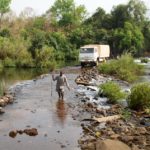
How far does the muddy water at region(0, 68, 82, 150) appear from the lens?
43.1ft

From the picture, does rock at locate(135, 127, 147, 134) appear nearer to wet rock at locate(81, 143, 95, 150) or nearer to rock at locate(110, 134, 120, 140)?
rock at locate(110, 134, 120, 140)

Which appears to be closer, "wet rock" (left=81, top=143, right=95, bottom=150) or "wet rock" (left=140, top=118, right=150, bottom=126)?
"wet rock" (left=81, top=143, right=95, bottom=150)

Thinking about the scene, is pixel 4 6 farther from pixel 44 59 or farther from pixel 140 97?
pixel 140 97

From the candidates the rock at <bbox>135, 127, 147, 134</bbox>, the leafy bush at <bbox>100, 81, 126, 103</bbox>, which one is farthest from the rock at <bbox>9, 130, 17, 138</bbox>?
the leafy bush at <bbox>100, 81, 126, 103</bbox>

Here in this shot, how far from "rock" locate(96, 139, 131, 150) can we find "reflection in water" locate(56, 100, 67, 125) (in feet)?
12.6

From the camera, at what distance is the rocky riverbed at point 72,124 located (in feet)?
43.0

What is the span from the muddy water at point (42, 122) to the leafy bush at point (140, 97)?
3.15 meters

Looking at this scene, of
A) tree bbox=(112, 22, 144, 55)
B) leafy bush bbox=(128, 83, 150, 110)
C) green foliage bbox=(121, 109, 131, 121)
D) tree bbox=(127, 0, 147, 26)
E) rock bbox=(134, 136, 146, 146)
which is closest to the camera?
rock bbox=(134, 136, 146, 146)

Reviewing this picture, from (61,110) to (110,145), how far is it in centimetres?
667

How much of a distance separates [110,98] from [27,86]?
9.17m

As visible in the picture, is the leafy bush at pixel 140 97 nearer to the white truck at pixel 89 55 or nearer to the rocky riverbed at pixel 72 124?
the rocky riverbed at pixel 72 124

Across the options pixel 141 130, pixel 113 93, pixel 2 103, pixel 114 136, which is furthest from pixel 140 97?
pixel 2 103

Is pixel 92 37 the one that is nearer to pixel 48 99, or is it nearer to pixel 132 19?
pixel 132 19

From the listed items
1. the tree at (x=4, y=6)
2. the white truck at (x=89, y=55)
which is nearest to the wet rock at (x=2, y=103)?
the white truck at (x=89, y=55)
